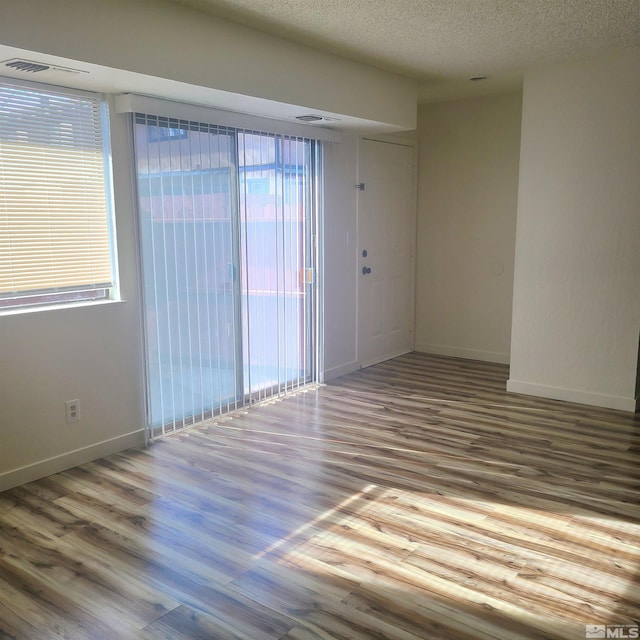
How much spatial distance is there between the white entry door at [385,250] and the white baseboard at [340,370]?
0.50ft

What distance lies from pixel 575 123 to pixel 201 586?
13.4ft

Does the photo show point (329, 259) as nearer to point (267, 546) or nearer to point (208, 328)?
point (208, 328)

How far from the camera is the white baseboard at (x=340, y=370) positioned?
555cm

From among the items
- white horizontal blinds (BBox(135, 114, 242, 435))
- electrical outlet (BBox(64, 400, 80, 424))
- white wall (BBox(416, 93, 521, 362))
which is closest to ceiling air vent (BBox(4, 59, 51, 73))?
white horizontal blinds (BBox(135, 114, 242, 435))

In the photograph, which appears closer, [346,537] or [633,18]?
[346,537]

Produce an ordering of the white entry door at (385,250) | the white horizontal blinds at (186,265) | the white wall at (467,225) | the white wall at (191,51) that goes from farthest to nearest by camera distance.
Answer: the white wall at (467,225), the white entry door at (385,250), the white horizontal blinds at (186,265), the white wall at (191,51)

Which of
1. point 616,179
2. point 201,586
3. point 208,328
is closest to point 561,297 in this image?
point 616,179

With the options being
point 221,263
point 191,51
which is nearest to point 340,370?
point 221,263

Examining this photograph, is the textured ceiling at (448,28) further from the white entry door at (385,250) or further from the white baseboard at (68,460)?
the white baseboard at (68,460)

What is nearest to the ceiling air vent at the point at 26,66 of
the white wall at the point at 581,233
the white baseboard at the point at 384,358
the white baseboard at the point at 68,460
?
the white baseboard at the point at 68,460

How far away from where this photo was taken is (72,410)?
364 centimetres

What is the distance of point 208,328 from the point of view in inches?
172

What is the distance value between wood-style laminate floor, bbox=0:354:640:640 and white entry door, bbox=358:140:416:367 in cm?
177

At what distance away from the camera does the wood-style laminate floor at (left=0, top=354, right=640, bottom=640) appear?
7.52ft
